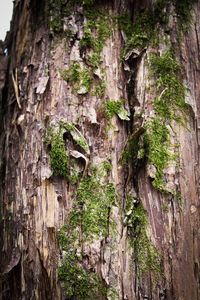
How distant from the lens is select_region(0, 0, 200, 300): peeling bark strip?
1828 mm

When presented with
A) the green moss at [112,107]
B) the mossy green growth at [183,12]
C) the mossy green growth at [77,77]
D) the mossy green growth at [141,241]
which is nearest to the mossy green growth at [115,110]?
the green moss at [112,107]

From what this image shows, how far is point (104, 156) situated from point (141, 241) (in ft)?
1.39

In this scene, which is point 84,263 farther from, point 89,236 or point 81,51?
point 81,51

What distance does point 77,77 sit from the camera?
209cm

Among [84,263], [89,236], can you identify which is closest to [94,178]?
[89,236]

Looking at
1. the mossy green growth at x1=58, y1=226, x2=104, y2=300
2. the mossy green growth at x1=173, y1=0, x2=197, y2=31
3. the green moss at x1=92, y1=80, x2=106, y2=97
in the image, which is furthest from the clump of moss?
the mossy green growth at x1=173, y1=0, x2=197, y2=31

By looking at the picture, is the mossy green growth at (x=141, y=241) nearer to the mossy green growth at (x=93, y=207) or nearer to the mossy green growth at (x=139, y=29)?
the mossy green growth at (x=93, y=207)

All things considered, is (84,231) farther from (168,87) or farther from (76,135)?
(168,87)

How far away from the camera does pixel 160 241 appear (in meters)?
1.86

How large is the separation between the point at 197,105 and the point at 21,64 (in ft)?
3.27

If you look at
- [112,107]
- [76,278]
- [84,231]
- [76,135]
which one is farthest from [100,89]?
[76,278]

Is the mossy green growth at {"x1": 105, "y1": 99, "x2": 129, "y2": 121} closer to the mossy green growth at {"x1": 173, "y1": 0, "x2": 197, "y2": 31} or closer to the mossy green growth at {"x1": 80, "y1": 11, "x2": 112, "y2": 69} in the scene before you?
the mossy green growth at {"x1": 80, "y1": 11, "x2": 112, "y2": 69}

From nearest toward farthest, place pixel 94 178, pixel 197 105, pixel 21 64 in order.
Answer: pixel 94 178
pixel 197 105
pixel 21 64

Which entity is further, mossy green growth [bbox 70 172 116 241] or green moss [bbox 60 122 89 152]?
green moss [bbox 60 122 89 152]
